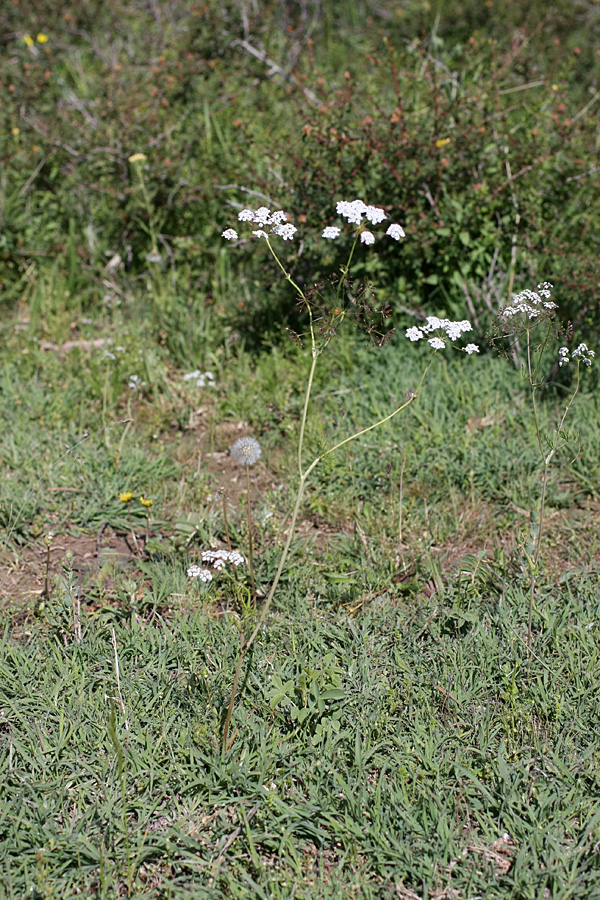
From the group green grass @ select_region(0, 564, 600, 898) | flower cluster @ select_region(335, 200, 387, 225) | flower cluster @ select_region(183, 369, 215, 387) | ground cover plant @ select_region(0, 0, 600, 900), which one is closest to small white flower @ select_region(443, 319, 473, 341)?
ground cover plant @ select_region(0, 0, 600, 900)

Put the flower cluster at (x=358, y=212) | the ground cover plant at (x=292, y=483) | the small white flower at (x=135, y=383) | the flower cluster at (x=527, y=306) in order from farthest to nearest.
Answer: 1. the small white flower at (x=135, y=383)
2. the flower cluster at (x=527, y=306)
3. the flower cluster at (x=358, y=212)
4. the ground cover plant at (x=292, y=483)

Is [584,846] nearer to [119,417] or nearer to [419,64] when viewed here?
[119,417]

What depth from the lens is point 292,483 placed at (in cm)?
323

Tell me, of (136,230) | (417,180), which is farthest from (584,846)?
(136,230)

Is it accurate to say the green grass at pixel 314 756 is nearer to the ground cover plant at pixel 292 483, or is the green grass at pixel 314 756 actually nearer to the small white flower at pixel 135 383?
the ground cover plant at pixel 292 483

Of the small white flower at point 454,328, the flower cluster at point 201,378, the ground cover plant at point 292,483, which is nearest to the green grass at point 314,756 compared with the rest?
the ground cover plant at point 292,483

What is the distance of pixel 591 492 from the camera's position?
10.6 ft

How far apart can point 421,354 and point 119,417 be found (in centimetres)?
156

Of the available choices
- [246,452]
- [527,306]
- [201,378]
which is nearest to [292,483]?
[246,452]

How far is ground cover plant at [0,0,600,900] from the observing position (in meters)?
2.05

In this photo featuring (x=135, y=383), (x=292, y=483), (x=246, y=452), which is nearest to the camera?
(x=246, y=452)

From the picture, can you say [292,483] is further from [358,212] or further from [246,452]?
[358,212]

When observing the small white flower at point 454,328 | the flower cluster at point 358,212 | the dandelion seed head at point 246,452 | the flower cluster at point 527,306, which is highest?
the flower cluster at point 358,212

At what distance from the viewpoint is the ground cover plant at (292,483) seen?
205 centimetres
